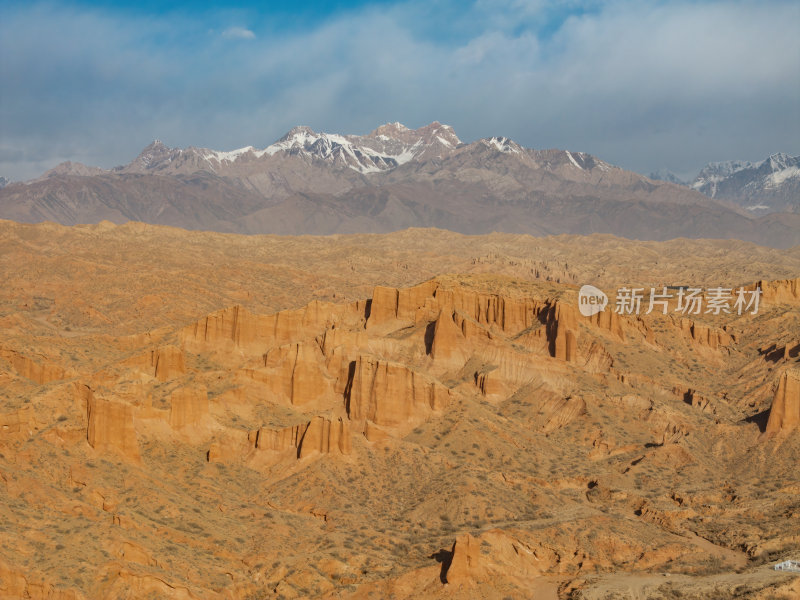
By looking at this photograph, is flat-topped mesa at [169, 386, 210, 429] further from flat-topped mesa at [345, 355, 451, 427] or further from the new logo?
the new logo

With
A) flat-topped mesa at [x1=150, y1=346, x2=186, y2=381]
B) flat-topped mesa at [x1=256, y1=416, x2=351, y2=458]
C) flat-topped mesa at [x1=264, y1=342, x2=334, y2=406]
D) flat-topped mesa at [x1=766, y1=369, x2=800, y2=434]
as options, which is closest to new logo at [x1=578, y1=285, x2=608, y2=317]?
flat-topped mesa at [x1=766, y1=369, x2=800, y2=434]

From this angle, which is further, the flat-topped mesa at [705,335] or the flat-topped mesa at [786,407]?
the flat-topped mesa at [705,335]

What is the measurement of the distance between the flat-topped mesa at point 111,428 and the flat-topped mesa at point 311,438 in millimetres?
11557

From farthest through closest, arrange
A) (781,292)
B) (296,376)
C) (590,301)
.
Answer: (781,292)
(590,301)
(296,376)

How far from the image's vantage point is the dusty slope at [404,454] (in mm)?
69062

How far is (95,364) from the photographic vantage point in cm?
10125

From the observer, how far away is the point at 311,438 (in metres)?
86.9

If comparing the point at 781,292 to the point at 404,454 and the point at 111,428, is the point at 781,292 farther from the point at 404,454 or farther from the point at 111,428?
the point at 111,428

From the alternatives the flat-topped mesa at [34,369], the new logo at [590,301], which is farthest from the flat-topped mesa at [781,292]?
→ the flat-topped mesa at [34,369]

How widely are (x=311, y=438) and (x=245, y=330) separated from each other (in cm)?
2240

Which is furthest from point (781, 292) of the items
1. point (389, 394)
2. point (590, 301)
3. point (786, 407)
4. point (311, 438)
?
point (311, 438)

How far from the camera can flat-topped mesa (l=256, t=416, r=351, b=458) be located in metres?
86.9

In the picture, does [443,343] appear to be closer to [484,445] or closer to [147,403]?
[484,445]

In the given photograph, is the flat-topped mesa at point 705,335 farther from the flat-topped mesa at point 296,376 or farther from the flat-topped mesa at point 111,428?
the flat-topped mesa at point 111,428
